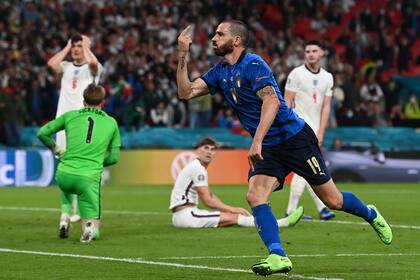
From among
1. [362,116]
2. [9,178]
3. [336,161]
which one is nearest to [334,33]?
[362,116]

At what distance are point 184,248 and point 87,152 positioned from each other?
5.81ft

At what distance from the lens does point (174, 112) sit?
3072 centimetres

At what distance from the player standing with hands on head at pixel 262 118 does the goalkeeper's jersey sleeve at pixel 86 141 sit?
311 centimetres

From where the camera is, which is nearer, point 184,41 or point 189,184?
point 184,41

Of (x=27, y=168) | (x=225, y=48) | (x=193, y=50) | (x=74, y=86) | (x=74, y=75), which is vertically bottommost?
(x=27, y=168)

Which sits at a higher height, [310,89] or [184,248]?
[310,89]

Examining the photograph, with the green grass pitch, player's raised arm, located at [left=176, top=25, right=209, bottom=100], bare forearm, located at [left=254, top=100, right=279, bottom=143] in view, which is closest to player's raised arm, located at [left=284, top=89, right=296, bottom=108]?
the green grass pitch

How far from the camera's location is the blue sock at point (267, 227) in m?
10.4

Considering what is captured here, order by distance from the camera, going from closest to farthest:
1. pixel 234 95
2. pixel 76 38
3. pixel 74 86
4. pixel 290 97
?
pixel 234 95, pixel 76 38, pixel 74 86, pixel 290 97

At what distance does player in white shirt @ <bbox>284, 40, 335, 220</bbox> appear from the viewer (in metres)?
17.2

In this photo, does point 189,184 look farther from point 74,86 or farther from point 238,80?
point 238,80

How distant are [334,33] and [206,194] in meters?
23.1

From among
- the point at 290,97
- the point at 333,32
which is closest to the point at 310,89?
the point at 290,97

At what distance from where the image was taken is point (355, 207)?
11.3m
